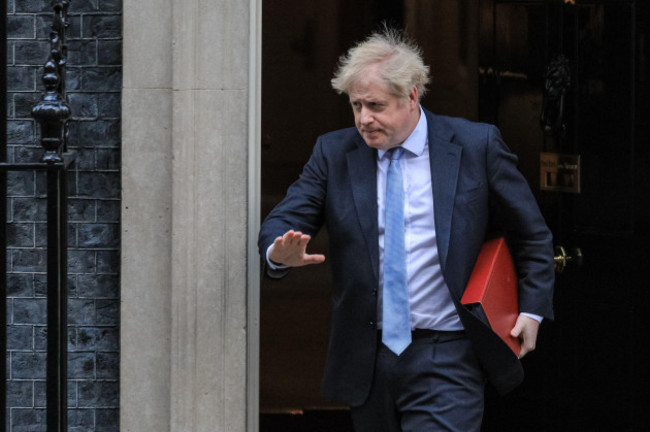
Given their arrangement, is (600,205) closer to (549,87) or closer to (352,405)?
(549,87)

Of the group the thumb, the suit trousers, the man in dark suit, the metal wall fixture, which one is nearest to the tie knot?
the man in dark suit

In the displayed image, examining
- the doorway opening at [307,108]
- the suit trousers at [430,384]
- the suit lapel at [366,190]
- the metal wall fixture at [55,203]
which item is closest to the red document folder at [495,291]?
the suit trousers at [430,384]

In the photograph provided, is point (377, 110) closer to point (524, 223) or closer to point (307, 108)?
point (524, 223)

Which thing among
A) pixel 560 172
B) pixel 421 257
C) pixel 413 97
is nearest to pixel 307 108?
pixel 560 172

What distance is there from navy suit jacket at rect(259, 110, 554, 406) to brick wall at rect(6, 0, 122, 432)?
0.94m

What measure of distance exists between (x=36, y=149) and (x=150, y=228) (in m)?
0.53

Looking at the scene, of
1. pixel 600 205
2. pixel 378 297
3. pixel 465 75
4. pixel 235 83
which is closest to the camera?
pixel 378 297

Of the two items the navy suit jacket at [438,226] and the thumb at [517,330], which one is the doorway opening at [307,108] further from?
the thumb at [517,330]

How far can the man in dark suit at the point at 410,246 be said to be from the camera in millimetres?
4227

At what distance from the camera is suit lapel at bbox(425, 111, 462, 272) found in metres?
4.24

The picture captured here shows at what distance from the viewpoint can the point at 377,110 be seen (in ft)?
13.8

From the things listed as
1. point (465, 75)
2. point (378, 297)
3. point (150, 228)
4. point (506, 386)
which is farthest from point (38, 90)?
point (465, 75)

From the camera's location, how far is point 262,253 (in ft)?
14.2

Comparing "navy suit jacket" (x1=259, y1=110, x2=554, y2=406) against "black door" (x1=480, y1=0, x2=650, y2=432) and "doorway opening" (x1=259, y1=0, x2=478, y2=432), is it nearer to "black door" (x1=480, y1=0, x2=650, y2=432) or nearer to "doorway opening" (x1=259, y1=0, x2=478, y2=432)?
"black door" (x1=480, y1=0, x2=650, y2=432)
